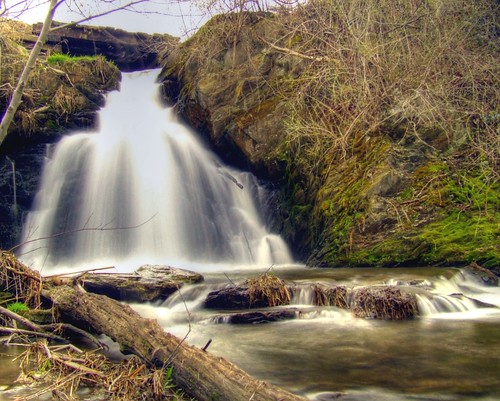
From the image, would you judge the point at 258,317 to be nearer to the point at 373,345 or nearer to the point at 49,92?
the point at 373,345

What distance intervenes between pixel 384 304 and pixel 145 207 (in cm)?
753

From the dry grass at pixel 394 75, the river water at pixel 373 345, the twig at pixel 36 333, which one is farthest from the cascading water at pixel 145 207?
the twig at pixel 36 333

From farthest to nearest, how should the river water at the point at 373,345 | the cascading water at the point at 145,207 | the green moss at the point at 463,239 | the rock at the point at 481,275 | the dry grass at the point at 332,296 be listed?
the cascading water at the point at 145,207 → the green moss at the point at 463,239 → the rock at the point at 481,275 → the dry grass at the point at 332,296 → the river water at the point at 373,345

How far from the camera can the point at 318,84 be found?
12.7 metres

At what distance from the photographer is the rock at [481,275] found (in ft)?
26.2

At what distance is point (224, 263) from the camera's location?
1205 centimetres

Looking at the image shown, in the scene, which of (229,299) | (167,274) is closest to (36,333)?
(229,299)

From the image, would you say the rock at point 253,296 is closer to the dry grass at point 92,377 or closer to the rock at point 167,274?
the rock at point 167,274

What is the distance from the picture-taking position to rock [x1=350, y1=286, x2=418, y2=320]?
21.6ft

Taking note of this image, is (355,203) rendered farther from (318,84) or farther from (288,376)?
(288,376)

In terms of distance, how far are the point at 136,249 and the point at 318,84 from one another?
5494mm

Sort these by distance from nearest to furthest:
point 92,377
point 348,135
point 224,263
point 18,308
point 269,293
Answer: point 92,377 < point 18,308 < point 269,293 < point 348,135 < point 224,263

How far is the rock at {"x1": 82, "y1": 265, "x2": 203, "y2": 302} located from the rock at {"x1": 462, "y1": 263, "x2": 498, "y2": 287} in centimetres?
416

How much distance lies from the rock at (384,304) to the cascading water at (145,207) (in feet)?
16.9
